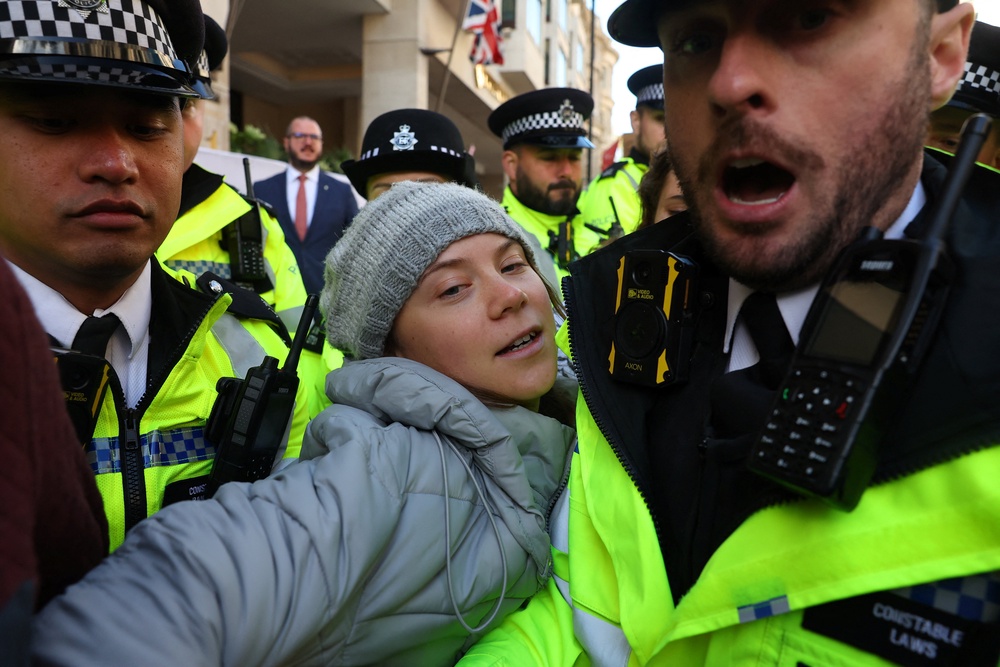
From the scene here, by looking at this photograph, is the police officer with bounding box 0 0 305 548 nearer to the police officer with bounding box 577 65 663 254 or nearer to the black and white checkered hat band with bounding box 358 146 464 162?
the black and white checkered hat band with bounding box 358 146 464 162

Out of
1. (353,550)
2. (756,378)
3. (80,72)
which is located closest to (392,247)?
(80,72)

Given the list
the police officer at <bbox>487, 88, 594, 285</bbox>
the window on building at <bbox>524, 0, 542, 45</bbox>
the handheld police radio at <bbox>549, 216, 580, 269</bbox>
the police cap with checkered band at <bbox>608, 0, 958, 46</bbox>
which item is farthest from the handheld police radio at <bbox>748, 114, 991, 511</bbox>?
the window on building at <bbox>524, 0, 542, 45</bbox>

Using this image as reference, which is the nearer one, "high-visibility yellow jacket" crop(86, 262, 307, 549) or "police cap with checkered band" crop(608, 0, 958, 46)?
"police cap with checkered band" crop(608, 0, 958, 46)

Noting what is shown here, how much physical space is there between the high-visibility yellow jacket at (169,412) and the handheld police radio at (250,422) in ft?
0.15

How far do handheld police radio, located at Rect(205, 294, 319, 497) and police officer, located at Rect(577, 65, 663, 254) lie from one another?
12.0ft

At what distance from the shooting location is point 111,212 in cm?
154

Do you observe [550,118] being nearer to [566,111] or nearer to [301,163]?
[566,111]

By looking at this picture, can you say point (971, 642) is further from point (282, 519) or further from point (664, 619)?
point (282, 519)

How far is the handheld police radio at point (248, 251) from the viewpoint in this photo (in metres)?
2.88

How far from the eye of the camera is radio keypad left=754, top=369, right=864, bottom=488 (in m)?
0.97

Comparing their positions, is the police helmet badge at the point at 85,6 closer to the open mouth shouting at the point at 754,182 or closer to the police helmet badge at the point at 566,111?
the open mouth shouting at the point at 754,182

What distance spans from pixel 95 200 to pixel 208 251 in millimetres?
1426

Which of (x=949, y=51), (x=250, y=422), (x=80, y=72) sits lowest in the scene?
(x=250, y=422)

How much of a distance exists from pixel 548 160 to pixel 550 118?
296 millimetres
